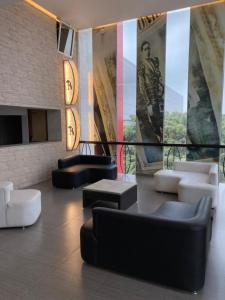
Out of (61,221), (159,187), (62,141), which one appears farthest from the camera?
→ (62,141)

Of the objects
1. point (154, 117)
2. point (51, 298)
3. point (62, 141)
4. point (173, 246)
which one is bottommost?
point (51, 298)

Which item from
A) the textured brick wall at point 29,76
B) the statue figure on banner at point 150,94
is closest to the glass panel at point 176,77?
the statue figure on banner at point 150,94

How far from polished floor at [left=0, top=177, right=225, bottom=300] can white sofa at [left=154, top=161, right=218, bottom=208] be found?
0.47 metres

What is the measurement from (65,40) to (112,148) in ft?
10.4

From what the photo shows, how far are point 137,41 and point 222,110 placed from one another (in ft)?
8.94

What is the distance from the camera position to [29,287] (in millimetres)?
2023

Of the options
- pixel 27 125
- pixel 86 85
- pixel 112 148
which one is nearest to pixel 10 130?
pixel 27 125

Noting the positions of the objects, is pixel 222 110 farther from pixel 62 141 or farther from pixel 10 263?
pixel 10 263

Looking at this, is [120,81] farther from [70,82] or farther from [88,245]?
[88,245]

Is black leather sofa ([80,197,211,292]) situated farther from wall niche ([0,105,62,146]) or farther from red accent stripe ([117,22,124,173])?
red accent stripe ([117,22,124,173])

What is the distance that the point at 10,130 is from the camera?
5309 millimetres

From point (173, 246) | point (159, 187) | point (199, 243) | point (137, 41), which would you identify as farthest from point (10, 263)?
point (137, 41)

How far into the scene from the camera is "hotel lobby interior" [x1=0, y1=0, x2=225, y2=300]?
2002 millimetres

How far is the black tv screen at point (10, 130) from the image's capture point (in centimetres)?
511
